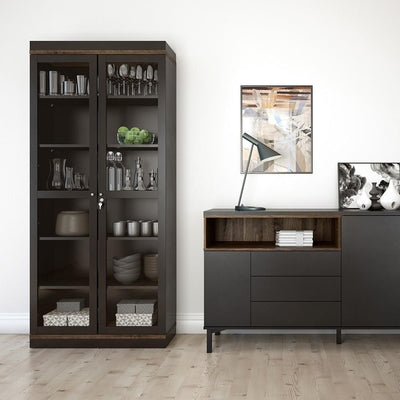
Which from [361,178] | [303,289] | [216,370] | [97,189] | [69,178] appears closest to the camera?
[216,370]

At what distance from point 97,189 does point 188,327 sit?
1305 mm

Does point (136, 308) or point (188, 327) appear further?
point (188, 327)

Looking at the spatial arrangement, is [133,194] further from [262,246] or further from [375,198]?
[375,198]

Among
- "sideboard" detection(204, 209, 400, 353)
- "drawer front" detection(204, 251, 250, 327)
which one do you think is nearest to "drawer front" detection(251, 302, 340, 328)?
"sideboard" detection(204, 209, 400, 353)

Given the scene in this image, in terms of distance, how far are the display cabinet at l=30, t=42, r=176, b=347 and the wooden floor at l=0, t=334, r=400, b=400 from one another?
0.94 feet

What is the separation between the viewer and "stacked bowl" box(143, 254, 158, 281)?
178 inches

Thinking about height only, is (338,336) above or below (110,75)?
below

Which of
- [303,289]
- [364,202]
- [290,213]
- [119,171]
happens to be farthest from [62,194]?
[364,202]

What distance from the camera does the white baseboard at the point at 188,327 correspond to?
484 centimetres

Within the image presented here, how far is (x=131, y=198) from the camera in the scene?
4484 millimetres

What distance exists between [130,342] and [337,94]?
93.7 inches

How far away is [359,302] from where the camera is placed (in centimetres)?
433

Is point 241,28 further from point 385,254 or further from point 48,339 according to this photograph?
point 48,339

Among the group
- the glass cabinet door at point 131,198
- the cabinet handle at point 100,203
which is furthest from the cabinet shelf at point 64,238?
the cabinet handle at point 100,203
